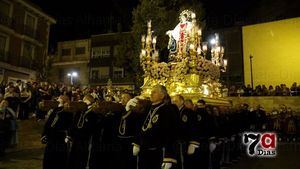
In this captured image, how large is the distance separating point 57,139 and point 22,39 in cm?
2563

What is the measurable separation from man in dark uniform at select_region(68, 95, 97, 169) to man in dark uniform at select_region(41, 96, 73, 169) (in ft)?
0.67

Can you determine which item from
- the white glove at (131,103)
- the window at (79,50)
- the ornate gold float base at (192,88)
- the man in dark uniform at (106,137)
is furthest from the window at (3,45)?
the white glove at (131,103)

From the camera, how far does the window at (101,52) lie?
3931 centimetres

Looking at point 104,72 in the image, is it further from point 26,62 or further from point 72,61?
point 26,62

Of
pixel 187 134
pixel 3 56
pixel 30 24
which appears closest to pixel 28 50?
pixel 30 24

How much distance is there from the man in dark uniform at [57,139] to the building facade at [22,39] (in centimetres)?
2207

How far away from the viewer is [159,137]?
4.58m

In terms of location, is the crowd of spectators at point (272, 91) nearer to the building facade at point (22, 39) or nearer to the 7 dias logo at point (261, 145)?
the 7 dias logo at point (261, 145)

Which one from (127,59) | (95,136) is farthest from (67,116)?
(127,59)

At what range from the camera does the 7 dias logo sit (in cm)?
1061

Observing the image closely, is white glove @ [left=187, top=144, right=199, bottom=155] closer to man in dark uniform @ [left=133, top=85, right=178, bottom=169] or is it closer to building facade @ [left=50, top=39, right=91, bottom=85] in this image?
man in dark uniform @ [left=133, top=85, right=178, bottom=169]

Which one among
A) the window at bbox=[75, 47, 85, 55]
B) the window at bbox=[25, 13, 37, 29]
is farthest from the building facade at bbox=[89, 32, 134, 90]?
the window at bbox=[25, 13, 37, 29]

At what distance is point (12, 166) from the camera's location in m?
7.94

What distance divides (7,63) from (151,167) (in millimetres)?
25447
